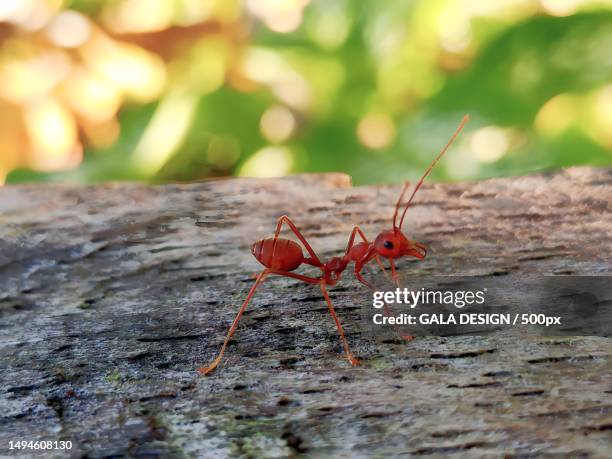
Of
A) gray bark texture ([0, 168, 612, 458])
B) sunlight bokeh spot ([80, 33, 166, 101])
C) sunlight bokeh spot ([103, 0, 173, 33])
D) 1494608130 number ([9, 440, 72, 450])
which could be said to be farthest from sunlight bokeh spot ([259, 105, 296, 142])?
1494608130 number ([9, 440, 72, 450])

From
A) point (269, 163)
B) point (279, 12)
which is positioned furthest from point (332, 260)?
point (279, 12)

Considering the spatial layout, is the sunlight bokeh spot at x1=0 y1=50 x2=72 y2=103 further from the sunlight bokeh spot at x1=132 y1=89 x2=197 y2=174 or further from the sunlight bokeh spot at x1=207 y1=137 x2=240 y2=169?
the sunlight bokeh spot at x1=207 y1=137 x2=240 y2=169

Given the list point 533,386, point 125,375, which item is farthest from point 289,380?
point 533,386

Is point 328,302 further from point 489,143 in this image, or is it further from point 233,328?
point 489,143

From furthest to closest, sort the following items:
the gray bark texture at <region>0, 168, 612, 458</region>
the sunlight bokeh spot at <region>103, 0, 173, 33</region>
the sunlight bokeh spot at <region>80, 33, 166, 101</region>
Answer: the sunlight bokeh spot at <region>103, 0, 173, 33</region>, the sunlight bokeh spot at <region>80, 33, 166, 101</region>, the gray bark texture at <region>0, 168, 612, 458</region>

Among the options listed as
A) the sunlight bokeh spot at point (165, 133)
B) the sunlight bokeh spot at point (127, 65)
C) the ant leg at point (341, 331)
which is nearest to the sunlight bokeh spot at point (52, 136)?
the sunlight bokeh spot at point (127, 65)

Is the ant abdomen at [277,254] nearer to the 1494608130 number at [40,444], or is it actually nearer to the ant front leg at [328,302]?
the ant front leg at [328,302]
